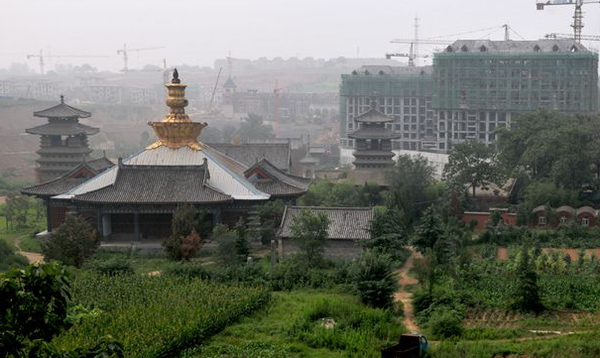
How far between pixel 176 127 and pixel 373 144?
616 inches

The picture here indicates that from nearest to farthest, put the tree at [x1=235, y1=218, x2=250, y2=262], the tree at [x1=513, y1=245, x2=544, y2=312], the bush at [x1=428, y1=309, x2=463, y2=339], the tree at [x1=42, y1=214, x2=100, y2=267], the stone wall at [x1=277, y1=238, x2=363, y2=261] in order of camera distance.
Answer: the bush at [x1=428, y1=309, x2=463, y2=339]
the tree at [x1=513, y1=245, x2=544, y2=312]
the tree at [x1=42, y1=214, x2=100, y2=267]
the tree at [x1=235, y1=218, x2=250, y2=262]
the stone wall at [x1=277, y1=238, x2=363, y2=261]

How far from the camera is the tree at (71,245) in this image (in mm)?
31172

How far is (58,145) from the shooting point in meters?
51.6

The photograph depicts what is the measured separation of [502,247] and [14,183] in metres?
44.7

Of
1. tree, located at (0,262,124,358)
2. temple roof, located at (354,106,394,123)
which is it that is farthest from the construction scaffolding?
tree, located at (0,262,124,358)

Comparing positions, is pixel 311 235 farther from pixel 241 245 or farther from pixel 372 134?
pixel 372 134

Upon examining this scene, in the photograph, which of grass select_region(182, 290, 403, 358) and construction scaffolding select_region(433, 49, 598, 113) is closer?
grass select_region(182, 290, 403, 358)

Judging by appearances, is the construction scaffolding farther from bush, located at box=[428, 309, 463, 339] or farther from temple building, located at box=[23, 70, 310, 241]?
bush, located at box=[428, 309, 463, 339]

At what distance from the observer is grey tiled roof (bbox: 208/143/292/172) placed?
46.0m

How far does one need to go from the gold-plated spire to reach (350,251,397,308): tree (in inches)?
648

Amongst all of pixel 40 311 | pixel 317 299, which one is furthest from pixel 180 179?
pixel 40 311

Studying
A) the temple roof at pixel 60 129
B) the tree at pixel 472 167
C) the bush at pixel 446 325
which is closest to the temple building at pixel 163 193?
the tree at pixel 472 167

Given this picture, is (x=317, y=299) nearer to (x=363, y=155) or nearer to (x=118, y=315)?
(x=118, y=315)

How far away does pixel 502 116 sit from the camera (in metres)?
72.4
